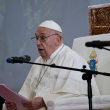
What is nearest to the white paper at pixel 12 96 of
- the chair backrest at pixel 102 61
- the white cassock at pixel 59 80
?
the white cassock at pixel 59 80

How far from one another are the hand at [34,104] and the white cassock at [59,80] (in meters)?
Answer: 0.07

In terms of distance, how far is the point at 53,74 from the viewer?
107 inches

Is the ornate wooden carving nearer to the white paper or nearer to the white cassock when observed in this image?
the white cassock

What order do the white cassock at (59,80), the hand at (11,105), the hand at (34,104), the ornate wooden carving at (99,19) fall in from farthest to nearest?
the ornate wooden carving at (99,19) → the hand at (11,105) → the white cassock at (59,80) → the hand at (34,104)

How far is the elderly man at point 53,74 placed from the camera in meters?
2.32

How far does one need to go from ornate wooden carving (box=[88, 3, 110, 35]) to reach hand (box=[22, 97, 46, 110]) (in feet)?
6.99

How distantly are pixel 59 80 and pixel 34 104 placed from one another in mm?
522

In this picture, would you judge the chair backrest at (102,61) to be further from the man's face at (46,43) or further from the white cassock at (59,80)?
the man's face at (46,43)

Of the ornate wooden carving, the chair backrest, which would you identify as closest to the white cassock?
the chair backrest

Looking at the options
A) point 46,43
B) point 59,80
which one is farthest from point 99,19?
point 59,80

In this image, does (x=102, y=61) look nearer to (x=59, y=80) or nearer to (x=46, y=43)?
(x=59, y=80)

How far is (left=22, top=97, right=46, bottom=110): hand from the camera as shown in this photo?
2.14m

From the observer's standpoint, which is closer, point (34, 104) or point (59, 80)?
point (34, 104)

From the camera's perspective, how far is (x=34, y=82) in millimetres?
2904
